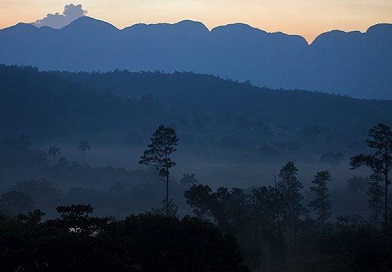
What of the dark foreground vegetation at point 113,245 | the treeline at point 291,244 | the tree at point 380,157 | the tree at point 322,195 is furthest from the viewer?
the tree at point 322,195

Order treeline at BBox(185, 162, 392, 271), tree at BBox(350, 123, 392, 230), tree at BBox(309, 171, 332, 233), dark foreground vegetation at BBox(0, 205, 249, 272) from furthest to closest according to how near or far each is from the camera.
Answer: tree at BBox(309, 171, 332, 233)
tree at BBox(350, 123, 392, 230)
treeline at BBox(185, 162, 392, 271)
dark foreground vegetation at BBox(0, 205, 249, 272)

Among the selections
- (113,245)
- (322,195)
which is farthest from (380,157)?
(113,245)

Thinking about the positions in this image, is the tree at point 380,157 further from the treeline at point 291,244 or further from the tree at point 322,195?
the tree at point 322,195

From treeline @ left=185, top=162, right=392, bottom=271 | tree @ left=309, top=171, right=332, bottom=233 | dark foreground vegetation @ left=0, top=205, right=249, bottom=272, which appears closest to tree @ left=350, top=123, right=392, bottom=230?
treeline @ left=185, top=162, right=392, bottom=271

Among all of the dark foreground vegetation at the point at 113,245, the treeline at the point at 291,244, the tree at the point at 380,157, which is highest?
the tree at the point at 380,157

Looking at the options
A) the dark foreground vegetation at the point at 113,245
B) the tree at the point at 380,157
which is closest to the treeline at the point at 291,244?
the tree at the point at 380,157

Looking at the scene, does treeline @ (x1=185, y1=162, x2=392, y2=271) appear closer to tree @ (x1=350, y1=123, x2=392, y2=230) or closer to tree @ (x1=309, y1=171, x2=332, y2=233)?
tree @ (x1=309, y1=171, x2=332, y2=233)

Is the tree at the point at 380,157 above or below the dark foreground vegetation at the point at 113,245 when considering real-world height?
above

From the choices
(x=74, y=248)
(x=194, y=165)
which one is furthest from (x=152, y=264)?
(x=194, y=165)

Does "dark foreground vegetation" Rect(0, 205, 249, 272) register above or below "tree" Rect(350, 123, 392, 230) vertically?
below

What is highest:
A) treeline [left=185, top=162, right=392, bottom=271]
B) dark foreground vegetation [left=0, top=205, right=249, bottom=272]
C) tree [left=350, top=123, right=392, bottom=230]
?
tree [left=350, top=123, right=392, bottom=230]

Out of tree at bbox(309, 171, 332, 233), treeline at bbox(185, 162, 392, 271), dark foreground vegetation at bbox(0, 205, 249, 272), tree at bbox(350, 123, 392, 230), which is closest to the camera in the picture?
dark foreground vegetation at bbox(0, 205, 249, 272)

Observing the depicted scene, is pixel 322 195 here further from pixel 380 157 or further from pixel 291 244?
pixel 380 157

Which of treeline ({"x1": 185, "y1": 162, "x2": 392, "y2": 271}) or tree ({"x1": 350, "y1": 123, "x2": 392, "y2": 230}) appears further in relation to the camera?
tree ({"x1": 350, "y1": 123, "x2": 392, "y2": 230})
